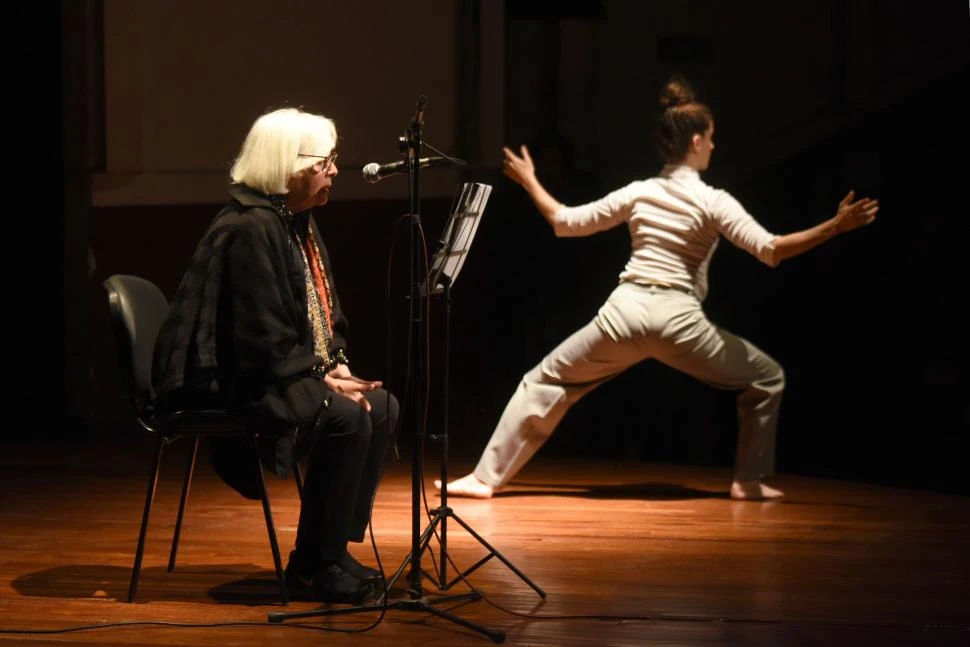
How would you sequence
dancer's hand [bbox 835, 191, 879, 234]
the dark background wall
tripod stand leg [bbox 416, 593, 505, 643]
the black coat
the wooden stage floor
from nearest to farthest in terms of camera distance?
tripod stand leg [bbox 416, 593, 505, 643] < the wooden stage floor < the black coat < dancer's hand [bbox 835, 191, 879, 234] < the dark background wall

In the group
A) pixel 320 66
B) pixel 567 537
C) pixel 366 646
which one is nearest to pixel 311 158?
pixel 366 646

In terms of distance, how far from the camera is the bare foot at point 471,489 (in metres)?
4.93

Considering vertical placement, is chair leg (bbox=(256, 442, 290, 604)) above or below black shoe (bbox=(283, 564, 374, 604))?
above

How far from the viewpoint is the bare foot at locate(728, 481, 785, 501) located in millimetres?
4977

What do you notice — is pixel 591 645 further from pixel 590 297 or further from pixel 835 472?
pixel 590 297

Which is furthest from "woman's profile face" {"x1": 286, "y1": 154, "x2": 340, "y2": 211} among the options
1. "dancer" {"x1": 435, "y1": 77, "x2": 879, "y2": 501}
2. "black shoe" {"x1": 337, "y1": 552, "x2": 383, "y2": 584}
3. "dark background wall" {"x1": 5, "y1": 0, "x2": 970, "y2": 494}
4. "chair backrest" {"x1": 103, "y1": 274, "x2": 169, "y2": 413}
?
"dark background wall" {"x1": 5, "y1": 0, "x2": 970, "y2": 494}

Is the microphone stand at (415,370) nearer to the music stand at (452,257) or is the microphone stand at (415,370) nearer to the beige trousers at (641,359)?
the music stand at (452,257)

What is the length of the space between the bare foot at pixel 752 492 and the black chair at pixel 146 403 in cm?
217

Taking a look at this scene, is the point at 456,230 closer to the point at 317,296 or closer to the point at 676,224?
the point at 317,296

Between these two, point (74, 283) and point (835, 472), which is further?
point (74, 283)

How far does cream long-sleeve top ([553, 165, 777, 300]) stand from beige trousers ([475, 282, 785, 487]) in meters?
0.08

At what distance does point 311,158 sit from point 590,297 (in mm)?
3409

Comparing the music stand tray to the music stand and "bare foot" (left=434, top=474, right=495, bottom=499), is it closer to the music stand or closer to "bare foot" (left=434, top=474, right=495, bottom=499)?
the music stand

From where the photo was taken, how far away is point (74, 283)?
739cm
